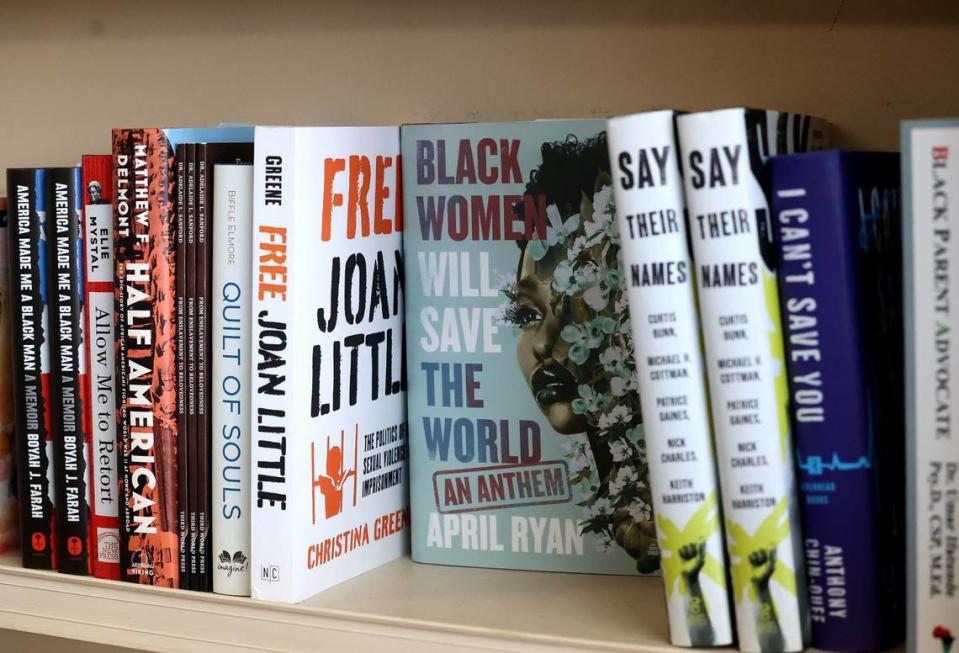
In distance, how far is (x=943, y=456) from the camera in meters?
0.57

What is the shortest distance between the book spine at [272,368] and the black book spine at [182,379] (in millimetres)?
61

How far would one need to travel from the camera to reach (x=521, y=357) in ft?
2.64

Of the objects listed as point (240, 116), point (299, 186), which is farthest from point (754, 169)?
point (240, 116)

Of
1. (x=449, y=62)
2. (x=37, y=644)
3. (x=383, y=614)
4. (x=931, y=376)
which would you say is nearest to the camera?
(x=931, y=376)

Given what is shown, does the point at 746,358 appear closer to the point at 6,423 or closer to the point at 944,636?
the point at 944,636

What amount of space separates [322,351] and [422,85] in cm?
33

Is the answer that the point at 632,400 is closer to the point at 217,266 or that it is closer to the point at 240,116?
the point at 217,266

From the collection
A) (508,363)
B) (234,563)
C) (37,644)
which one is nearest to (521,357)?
(508,363)

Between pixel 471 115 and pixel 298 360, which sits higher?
pixel 471 115

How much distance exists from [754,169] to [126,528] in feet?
1.74

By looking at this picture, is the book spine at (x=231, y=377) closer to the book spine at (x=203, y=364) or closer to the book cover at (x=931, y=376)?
the book spine at (x=203, y=364)

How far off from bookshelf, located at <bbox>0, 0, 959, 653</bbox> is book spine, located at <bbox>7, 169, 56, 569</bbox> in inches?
1.6

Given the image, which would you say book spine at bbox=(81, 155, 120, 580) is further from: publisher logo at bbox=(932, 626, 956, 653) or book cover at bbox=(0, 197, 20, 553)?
publisher logo at bbox=(932, 626, 956, 653)

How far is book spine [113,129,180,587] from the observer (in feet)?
2.45
